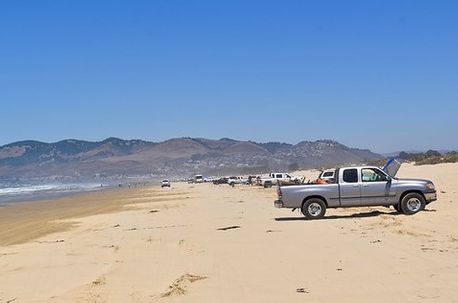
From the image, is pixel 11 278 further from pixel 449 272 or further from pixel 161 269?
pixel 449 272

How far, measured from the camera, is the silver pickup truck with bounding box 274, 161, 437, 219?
2088cm

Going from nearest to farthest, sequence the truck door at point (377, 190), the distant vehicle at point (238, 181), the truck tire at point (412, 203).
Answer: the truck tire at point (412, 203)
the truck door at point (377, 190)
the distant vehicle at point (238, 181)

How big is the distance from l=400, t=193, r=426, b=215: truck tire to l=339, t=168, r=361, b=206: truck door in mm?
1470

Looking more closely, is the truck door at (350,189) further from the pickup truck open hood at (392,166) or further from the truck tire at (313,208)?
the pickup truck open hood at (392,166)

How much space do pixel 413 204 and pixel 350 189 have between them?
2.09 m

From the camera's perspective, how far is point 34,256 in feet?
48.1

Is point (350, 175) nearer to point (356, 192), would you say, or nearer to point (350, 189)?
point (350, 189)

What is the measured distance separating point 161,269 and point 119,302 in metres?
2.73

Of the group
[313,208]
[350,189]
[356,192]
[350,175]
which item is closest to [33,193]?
[313,208]

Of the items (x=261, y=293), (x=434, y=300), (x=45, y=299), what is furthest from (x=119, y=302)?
(x=434, y=300)

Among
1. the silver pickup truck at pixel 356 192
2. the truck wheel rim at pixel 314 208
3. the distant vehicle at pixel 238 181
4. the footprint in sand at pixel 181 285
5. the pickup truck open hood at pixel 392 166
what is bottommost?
the footprint in sand at pixel 181 285

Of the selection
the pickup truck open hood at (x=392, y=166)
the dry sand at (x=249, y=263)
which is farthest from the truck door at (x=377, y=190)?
the pickup truck open hood at (x=392, y=166)

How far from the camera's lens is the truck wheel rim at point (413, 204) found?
67.8 feet

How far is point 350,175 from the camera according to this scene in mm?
21594
